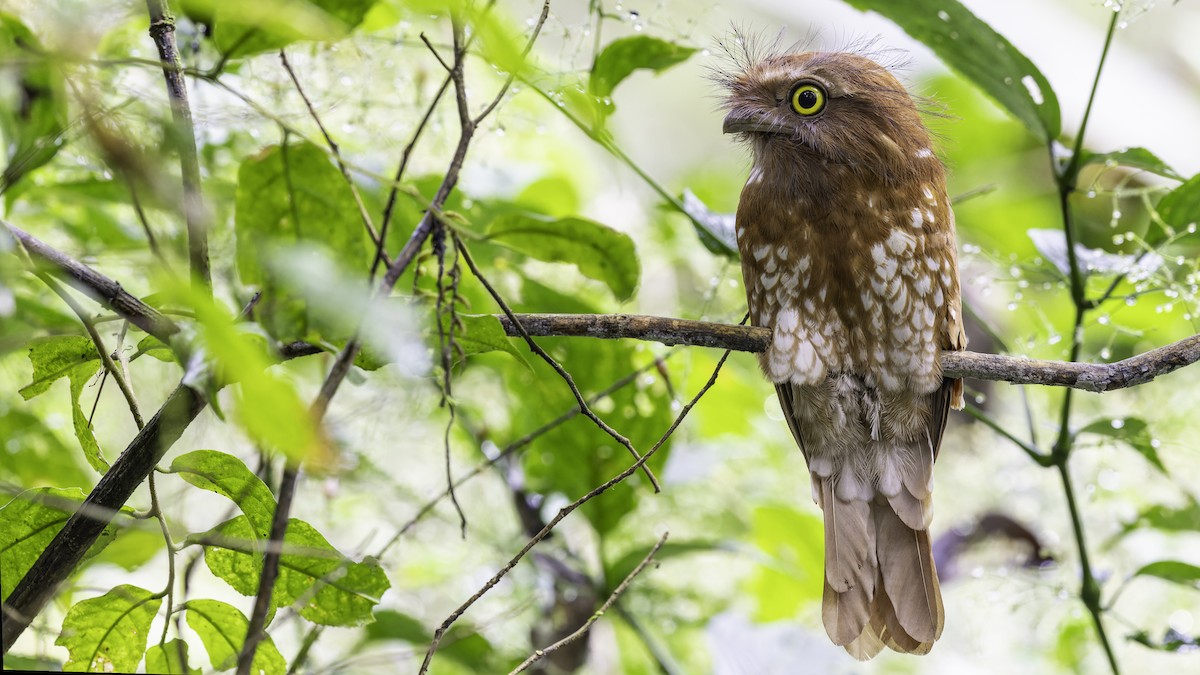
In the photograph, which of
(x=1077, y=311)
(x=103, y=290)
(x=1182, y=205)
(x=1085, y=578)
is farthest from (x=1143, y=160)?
(x=103, y=290)

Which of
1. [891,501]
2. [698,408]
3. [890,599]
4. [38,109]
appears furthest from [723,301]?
[38,109]

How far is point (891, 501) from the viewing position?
1443 millimetres

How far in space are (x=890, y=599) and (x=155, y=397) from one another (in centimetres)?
123

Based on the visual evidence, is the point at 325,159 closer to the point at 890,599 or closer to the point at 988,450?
the point at 890,599

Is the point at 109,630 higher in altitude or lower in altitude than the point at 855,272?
lower

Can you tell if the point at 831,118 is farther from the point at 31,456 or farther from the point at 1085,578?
the point at 31,456

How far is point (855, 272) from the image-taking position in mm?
1304

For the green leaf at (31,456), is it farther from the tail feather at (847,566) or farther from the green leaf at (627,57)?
the tail feather at (847,566)

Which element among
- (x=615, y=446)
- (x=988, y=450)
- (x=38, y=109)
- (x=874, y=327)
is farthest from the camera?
(x=988, y=450)

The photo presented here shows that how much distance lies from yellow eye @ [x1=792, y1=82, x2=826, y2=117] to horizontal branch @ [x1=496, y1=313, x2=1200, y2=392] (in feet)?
1.34

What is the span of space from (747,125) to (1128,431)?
0.70 m

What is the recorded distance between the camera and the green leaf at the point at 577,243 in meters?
1.06

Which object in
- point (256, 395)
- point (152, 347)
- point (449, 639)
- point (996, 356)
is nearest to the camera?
point (256, 395)

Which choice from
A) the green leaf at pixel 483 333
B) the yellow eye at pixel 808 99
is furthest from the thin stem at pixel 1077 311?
the green leaf at pixel 483 333
